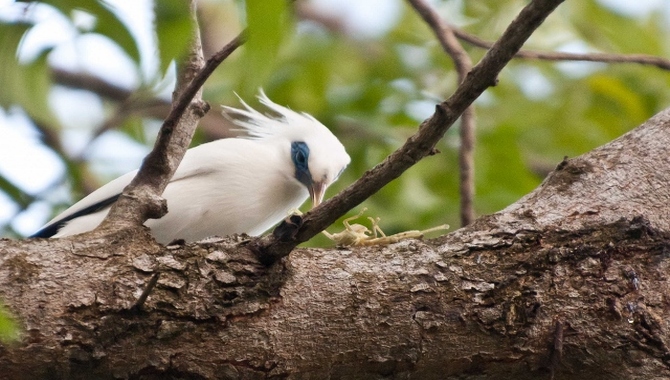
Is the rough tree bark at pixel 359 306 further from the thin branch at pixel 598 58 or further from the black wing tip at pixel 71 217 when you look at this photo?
the black wing tip at pixel 71 217

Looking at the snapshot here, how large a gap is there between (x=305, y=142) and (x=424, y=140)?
8.35 feet

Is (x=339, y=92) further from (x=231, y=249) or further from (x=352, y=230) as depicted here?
(x=231, y=249)

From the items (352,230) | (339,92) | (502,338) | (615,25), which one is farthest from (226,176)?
(615,25)

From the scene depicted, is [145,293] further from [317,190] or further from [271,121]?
[271,121]

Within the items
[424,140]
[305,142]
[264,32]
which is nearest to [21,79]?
[264,32]

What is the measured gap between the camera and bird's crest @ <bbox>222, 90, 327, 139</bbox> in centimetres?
501

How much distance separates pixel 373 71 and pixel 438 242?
5.21m

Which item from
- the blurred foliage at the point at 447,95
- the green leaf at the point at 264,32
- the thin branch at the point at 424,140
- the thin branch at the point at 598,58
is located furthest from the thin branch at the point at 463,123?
the green leaf at the point at 264,32

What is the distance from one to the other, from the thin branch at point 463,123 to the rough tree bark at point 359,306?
1.06 m

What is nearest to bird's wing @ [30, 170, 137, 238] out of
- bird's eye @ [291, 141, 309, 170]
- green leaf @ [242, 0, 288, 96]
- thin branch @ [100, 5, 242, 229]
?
bird's eye @ [291, 141, 309, 170]

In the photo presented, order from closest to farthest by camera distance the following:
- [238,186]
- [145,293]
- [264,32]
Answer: [264,32]
[145,293]
[238,186]

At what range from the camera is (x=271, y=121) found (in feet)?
17.1

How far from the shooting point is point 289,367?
7.96 ft

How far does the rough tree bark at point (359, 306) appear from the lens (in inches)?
91.4
